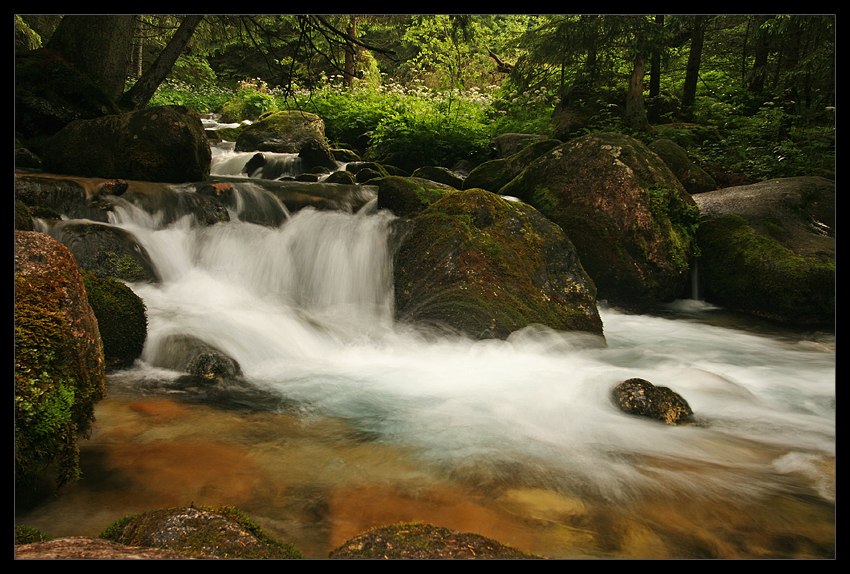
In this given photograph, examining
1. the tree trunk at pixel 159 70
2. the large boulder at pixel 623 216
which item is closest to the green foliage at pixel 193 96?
the tree trunk at pixel 159 70

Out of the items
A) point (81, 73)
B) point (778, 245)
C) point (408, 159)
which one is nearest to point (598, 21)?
point (408, 159)

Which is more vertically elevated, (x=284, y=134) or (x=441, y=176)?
(x=284, y=134)

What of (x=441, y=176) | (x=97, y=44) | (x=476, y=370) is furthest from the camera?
(x=441, y=176)

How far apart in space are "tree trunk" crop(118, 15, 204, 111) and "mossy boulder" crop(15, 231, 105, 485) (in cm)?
721

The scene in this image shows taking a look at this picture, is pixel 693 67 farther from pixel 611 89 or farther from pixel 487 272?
pixel 487 272

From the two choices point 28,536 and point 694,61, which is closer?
Answer: point 28,536

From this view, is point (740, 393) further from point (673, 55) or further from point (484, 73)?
point (484, 73)

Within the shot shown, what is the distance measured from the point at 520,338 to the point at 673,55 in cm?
1250

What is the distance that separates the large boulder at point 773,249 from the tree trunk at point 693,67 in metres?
6.16

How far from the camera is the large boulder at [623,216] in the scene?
687 centimetres

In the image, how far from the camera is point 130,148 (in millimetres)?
7219

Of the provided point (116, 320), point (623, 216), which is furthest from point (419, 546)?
point (623, 216)

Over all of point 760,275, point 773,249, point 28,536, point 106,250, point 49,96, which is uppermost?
point 49,96

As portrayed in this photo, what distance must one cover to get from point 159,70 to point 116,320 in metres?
6.60
